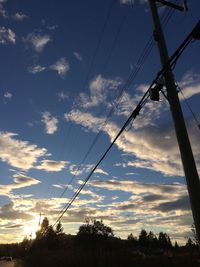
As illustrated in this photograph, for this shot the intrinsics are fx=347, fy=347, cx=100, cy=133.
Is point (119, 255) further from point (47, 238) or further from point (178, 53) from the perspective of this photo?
point (47, 238)

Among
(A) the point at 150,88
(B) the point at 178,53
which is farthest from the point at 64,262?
(B) the point at 178,53

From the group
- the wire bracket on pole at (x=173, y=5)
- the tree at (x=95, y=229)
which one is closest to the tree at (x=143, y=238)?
the tree at (x=95, y=229)

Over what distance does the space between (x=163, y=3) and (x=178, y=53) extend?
13.2 ft

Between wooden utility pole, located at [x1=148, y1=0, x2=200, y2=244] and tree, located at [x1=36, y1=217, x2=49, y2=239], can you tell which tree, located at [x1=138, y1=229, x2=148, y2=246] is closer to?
tree, located at [x1=36, y1=217, x2=49, y2=239]

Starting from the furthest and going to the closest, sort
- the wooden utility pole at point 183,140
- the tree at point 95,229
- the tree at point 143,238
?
the tree at point 143,238 → the tree at point 95,229 → the wooden utility pole at point 183,140

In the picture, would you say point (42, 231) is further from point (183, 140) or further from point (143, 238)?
point (183, 140)

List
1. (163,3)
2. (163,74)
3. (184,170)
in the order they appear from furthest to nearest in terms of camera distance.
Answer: (163,3)
(163,74)
(184,170)

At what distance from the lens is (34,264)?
3378cm

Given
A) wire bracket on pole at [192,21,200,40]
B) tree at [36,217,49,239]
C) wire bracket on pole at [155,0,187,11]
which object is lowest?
wire bracket on pole at [192,21,200,40]

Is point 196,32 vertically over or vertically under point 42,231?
under

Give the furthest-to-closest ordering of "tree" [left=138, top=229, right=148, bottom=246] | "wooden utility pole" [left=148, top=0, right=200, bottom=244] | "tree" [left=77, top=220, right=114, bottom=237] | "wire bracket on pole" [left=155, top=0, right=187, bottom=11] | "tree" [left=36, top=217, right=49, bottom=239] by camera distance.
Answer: "tree" [left=138, top=229, right=148, bottom=246]
"tree" [left=77, top=220, right=114, bottom=237]
"tree" [left=36, top=217, right=49, bottom=239]
"wire bracket on pole" [left=155, top=0, right=187, bottom=11]
"wooden utility pole" [left=148, top=0, right=200, bottom=244]

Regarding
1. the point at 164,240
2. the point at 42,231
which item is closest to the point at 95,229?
the point at 42,231

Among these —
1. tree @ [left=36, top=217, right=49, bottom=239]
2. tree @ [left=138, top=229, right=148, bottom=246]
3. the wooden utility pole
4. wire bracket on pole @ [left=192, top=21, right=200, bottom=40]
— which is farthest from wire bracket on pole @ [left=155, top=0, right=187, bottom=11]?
tree @ [left=138, top=229, right=148, bottom=246]

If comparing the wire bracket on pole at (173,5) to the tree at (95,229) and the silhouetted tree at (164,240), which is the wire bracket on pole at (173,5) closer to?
the tree at (95,229)
